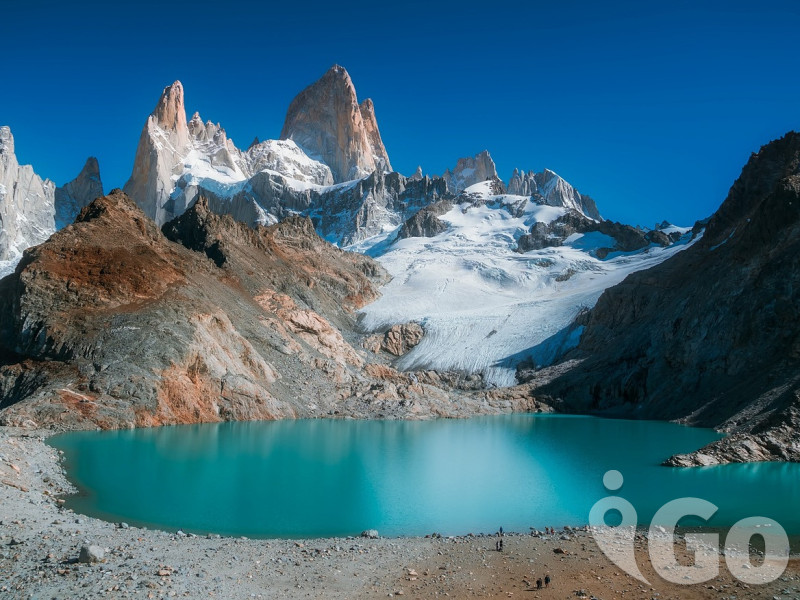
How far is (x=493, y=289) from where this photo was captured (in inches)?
5384

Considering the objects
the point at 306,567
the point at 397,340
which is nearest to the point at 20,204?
the point at 397,340

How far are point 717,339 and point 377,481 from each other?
42707 millimetres

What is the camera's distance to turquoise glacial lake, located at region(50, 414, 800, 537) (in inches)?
762

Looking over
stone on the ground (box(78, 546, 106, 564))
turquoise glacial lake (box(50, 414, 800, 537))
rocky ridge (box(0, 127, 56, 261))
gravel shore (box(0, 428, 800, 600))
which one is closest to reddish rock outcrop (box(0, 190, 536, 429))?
turquoise glacial lake (box(50, 414, 800, 537))

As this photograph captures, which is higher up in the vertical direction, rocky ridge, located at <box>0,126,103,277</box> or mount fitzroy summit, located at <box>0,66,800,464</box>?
rocky ridge, located at <box>0,126,103,277</box>

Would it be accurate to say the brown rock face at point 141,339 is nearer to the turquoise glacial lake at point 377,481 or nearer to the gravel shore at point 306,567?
the turquoise glacial lake at point 377,481

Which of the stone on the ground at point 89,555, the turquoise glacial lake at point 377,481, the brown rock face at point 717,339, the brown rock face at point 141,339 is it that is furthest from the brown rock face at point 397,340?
the stone on the ground at point 89,555

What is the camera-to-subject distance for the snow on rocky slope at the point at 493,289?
3553 inches

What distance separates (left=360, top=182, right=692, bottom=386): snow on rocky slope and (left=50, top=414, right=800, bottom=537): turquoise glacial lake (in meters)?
46.9

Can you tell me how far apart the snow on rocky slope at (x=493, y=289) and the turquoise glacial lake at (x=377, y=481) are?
46856mm

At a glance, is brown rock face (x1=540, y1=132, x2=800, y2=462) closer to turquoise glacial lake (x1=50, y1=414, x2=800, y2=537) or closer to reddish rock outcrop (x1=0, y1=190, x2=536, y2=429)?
turquoise glacial lake (x1=50, y1=414, x2=800, y2=537)

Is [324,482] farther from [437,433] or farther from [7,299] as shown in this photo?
[7,299]

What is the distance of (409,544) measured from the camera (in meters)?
16.2

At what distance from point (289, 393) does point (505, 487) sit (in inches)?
1230
